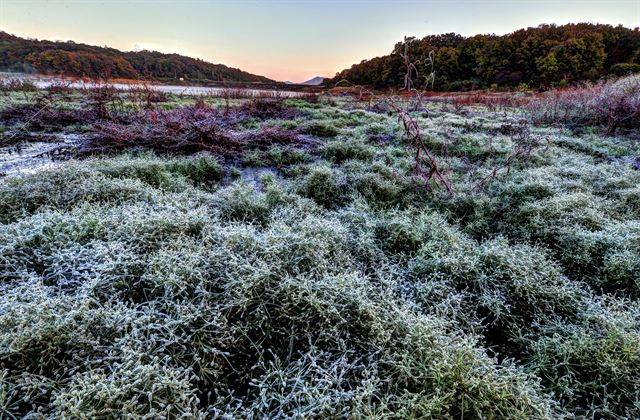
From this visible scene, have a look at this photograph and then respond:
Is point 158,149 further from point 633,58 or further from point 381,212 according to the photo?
point 633,58

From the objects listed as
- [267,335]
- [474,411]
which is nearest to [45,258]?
[267,335]

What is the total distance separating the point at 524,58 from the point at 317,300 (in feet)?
146

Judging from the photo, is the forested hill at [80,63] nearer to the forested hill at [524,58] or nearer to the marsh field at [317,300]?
the marsh field at [317,300]

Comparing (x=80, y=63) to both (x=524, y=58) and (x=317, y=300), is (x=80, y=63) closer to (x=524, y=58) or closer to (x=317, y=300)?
(x=317, y=300)

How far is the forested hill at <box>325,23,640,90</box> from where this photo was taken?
107 ft

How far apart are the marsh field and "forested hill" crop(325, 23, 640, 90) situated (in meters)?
31.4

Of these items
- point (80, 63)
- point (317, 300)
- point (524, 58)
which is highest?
point (524, 58)

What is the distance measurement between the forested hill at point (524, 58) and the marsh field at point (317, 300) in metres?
→ 31.4

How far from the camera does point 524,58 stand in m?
34.6

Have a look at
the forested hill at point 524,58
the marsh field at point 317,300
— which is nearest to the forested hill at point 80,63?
the marsh field at point 317,300

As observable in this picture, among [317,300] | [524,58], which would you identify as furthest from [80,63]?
[524,58]

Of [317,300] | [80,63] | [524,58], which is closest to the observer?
[317,300]

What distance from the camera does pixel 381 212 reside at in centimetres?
330

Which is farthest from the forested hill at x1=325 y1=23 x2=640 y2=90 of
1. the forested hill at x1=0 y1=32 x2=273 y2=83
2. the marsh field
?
the marsh field
